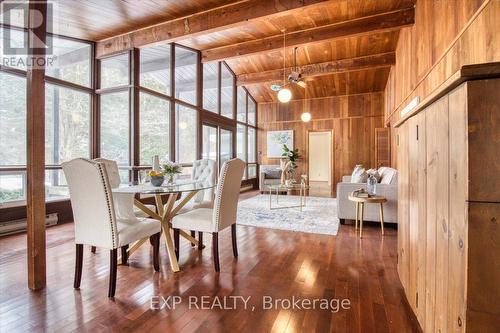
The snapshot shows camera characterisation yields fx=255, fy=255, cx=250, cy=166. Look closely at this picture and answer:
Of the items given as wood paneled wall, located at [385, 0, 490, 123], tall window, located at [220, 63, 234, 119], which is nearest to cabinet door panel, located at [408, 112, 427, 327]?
wood paneled wall, located at [385, 0, 490, 123]

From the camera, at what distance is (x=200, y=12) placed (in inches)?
160

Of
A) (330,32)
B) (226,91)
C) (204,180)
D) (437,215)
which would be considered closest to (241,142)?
(226,91)

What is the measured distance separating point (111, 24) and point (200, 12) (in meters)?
1.50

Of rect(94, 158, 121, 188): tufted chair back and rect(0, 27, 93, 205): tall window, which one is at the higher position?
rect(0, 27, 93, 205): tall window

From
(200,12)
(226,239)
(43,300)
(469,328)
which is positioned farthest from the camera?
(200,12)

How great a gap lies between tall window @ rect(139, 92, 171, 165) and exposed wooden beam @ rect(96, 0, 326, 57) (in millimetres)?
964

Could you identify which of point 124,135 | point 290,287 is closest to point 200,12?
point 124,135

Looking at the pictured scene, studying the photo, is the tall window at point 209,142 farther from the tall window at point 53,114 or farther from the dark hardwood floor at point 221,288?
the dark hardwood floor at point 221,288

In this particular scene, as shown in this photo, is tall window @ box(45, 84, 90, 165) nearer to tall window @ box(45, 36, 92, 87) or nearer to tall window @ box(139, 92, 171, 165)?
tall window @ box(45, 36, 92, 87)

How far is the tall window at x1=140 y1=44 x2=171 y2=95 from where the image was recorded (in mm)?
5000

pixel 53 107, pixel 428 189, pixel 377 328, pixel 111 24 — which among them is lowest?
pixel 377 328

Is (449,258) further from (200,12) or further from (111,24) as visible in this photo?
(111,24)

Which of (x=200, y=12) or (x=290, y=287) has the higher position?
(x=200, y=12)

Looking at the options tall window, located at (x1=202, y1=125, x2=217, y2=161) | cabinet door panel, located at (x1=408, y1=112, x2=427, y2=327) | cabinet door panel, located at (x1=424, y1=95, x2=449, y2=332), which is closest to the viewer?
cabinet door panel, located at (x1=424, y1=95, x2=449, y2=332)
